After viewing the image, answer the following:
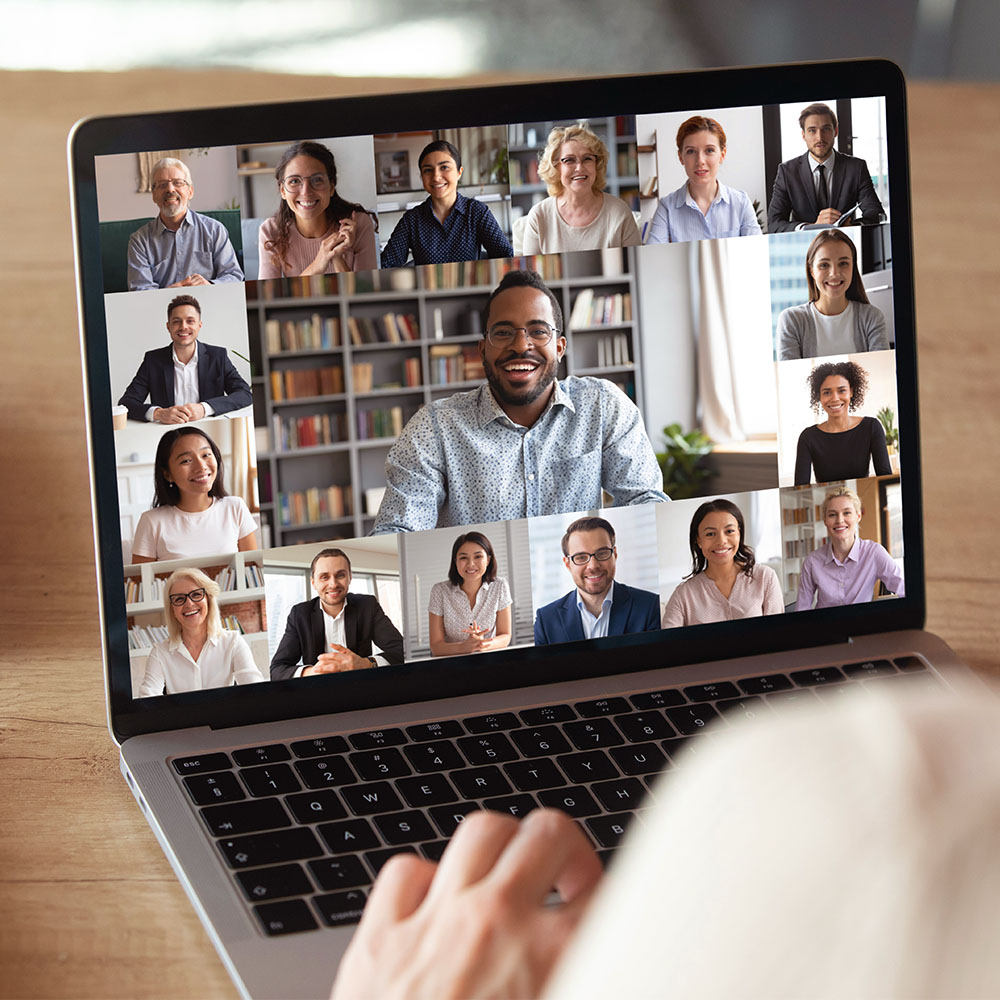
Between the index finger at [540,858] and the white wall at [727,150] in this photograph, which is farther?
the white wall at [727,150]

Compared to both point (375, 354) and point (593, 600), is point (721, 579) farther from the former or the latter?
point (375, 354)

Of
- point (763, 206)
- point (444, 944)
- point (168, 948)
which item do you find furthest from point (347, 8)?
point (444, 944)

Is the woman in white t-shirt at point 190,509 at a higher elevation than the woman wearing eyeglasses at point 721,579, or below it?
higher

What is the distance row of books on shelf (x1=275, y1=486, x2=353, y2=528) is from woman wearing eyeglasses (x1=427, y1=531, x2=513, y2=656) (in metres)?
0.06

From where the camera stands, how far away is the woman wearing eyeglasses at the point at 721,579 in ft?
2.08

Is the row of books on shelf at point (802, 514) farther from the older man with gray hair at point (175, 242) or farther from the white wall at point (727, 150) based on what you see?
the older man with gray hair at point (175, 242)

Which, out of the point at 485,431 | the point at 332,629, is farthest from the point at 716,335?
the point at 332,629

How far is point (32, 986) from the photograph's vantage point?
433 millimetres

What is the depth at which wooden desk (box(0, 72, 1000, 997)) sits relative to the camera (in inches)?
18.3

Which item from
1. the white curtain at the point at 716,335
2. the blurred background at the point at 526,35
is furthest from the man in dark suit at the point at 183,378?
the blurred background at the point at 526,35

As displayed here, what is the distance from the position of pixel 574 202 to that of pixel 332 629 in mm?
250

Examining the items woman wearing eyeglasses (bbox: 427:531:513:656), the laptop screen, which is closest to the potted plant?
the laptop screen

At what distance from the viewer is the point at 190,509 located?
22.3 inches

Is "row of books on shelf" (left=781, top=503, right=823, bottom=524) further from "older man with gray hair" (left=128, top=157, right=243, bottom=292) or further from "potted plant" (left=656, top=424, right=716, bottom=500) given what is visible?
"older man with gray hair" (left=128, top=157, right=243, bottom=292)
